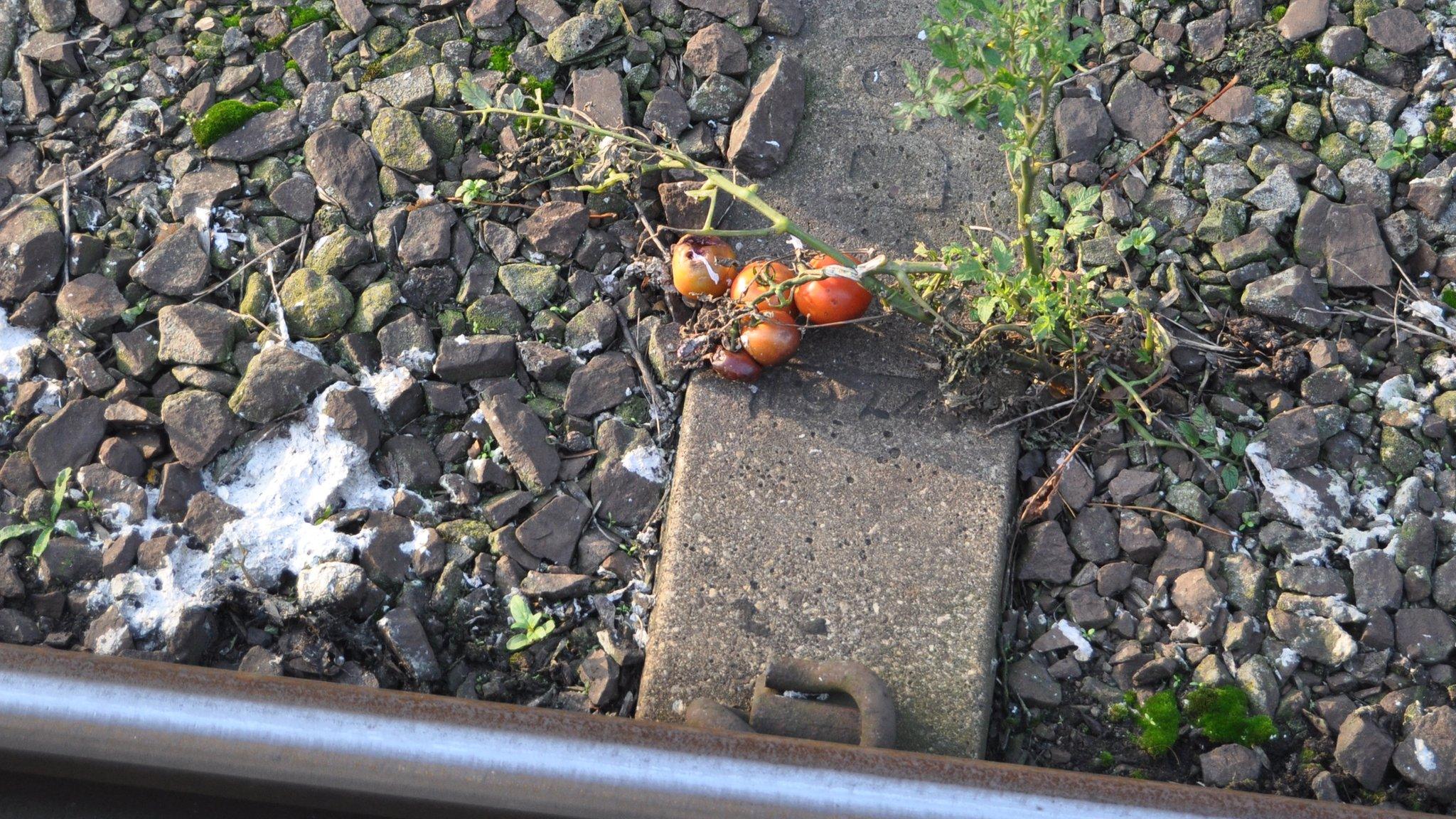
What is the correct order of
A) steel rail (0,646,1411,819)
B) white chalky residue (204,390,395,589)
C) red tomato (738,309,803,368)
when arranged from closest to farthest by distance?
steel rail (0,646,1411,819)
white chalky residue (204,390,395,589)
red tomato (738,309,803,368)

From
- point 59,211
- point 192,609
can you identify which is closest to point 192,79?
point 59,211

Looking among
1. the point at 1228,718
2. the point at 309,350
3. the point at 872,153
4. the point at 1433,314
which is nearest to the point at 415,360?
the point at 309,350

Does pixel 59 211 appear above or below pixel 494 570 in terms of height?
above

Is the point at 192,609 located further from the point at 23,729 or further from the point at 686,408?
the point at 686,408

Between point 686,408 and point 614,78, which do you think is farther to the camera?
point 614,78

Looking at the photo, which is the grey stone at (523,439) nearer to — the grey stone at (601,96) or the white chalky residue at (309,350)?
the white chalky residue at (309,350)

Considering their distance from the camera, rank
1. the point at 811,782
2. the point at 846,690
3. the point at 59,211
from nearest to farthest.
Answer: the point at 811,782
the point at 846,690
the point at 59,211

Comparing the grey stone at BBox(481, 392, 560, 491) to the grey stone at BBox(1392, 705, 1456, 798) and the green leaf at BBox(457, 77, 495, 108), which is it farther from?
the grey stone at BBox(1392, 705, 1456, 798)

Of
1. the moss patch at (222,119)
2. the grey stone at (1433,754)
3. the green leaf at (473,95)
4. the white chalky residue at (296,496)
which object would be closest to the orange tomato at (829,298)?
the green leaf at (473,95)

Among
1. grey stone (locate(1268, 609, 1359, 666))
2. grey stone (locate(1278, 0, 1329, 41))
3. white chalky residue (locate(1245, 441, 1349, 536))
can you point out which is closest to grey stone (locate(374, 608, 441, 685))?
grey stone (locate(1268, 609, 1359, 666))
